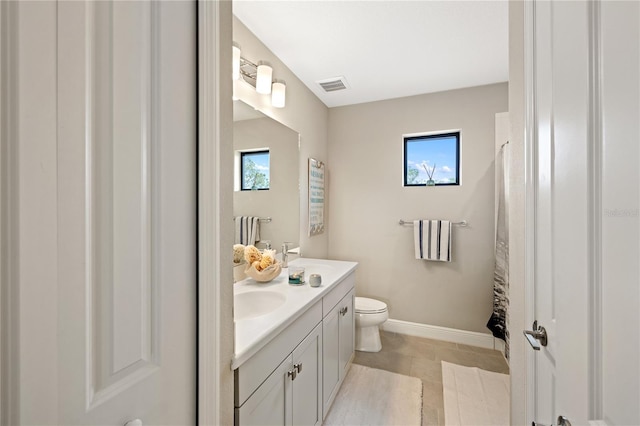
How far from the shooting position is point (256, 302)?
152 centimetres

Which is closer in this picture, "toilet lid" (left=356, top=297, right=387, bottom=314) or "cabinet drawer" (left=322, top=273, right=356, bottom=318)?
"cabinet drawer" (left=322, top=273, right=356, bottom=318)

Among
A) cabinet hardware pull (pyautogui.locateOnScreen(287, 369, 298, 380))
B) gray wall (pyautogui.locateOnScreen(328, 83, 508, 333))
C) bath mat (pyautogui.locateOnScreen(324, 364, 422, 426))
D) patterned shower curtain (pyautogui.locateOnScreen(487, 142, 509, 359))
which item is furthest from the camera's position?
gray wall (pyautogui.locateOnScreen(328, 83, 508, 333))

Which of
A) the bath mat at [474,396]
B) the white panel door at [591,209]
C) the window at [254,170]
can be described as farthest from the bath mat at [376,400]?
the window at [254,170]

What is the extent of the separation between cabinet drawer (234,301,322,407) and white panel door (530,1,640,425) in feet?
2.85

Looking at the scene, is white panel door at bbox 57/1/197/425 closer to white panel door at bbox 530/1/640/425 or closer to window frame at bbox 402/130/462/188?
white panel door at bbox 530/1/640/425

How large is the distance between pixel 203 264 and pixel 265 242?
124cm

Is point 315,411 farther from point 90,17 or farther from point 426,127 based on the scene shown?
point 426,127

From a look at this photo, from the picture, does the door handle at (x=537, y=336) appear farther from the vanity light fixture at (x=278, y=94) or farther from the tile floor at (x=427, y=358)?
the vanity light fixture at (x=278, y=94)

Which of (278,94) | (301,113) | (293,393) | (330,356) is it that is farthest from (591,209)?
Result: (301,113)

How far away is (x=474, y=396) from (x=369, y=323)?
34.4 inches

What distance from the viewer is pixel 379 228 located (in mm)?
2932

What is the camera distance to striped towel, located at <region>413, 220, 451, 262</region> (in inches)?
102

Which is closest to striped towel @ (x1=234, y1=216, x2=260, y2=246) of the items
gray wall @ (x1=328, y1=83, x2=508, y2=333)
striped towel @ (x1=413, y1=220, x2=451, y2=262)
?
gray wall @ (x1=328, y1=83, x2=508, y2=333)

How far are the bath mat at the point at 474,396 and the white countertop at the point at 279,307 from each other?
1123mm
